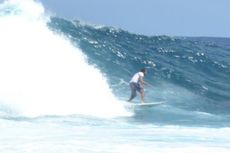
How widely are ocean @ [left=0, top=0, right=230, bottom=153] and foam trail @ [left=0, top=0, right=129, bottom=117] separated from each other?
27 mm

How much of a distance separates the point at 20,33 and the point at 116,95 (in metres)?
5.09

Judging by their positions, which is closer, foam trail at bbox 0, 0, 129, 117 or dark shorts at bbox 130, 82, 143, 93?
foam trail at bbox 0, 0, 129, 117

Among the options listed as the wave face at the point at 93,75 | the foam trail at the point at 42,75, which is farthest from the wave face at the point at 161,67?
the foam trail at the point at 42,75

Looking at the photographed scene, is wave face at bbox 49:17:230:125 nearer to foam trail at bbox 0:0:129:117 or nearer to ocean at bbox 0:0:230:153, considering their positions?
ocean at bbox 0:0:230:153

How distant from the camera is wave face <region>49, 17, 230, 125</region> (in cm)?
1880

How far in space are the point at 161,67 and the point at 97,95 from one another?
9.70 meters

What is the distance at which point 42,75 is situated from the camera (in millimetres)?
17250

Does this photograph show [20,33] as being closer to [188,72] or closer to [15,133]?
[188,72]

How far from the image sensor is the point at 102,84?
18.5m

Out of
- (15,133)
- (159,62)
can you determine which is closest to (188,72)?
(159,62)

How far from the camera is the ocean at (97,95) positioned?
32.6ft

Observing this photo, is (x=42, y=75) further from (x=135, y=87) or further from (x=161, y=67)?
(x=161, y=67)

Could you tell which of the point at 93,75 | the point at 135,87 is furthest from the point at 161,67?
the point at 135,87

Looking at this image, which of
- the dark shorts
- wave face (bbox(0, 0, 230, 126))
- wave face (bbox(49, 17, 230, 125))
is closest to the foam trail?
wave face (bbox(0, 0, 230, 126))
